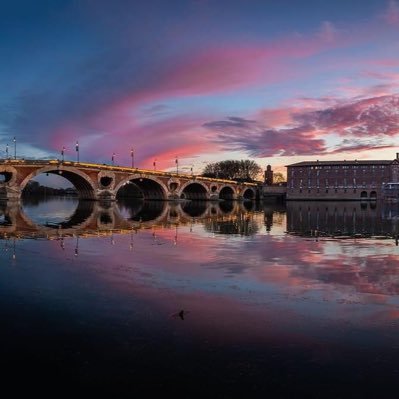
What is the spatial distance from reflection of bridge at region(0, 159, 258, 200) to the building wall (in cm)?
2866

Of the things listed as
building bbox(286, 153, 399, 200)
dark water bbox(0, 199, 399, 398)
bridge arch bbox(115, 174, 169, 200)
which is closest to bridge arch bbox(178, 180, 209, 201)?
bridge arch bbox(115, 174, 169, 200)

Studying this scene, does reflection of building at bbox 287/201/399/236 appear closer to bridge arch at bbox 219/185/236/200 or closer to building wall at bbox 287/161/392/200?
bridge arch at bbox 219/185/236/200

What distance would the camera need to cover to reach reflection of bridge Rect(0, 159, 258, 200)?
8731cm

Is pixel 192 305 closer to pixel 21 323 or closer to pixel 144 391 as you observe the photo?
pixel 21 323

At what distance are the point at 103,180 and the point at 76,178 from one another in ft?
22.6

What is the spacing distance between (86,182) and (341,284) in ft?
304

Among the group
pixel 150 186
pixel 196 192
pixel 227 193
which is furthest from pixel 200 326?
pixel 227 193

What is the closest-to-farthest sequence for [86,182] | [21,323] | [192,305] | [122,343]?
[122,343] < [21,323] < [192,305] < [86,182]

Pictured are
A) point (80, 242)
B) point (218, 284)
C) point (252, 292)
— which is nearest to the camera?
point (252, 292)

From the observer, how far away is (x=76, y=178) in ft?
347

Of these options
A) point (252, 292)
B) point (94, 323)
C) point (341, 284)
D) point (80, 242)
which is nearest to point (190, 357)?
point (94, 323)

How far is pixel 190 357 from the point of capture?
9.05 metres

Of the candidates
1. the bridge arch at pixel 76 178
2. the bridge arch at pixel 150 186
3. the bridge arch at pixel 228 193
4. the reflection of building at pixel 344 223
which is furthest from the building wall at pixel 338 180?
the reflection of building at pixel 344 223

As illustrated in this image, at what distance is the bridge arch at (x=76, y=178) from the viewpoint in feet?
298
